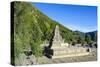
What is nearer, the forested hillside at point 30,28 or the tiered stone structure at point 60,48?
the forested hillside at point 30,28

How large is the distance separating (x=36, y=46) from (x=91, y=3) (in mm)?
968

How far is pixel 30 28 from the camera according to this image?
2381mm

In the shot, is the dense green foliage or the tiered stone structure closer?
the dense green foliage

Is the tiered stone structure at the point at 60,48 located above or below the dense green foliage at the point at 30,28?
below

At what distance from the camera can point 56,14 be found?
2.53 m

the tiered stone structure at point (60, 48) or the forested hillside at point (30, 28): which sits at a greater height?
the forested hillside at point (30, 28)

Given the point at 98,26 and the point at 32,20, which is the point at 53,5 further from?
the point at 98,26

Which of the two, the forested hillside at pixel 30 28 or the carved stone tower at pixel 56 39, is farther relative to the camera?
the carved stone tower at pixel 56 39

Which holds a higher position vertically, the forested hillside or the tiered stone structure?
the forested hillside

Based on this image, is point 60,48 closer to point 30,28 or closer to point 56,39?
point 56,39

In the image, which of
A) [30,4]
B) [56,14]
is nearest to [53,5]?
[56,14]

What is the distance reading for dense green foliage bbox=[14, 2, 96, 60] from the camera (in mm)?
2301

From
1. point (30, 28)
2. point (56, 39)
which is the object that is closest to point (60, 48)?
point (56, 39)

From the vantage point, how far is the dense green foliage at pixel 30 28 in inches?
90.6
